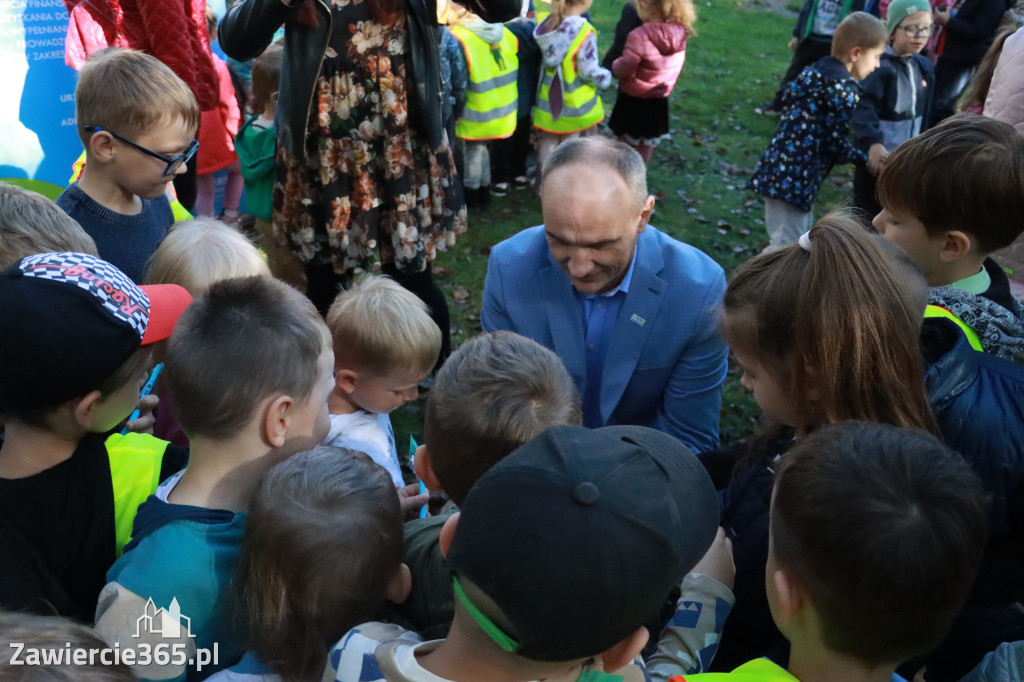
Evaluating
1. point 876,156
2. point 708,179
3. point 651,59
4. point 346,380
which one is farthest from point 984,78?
point 346,380

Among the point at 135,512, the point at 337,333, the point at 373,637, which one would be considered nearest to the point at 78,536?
the point at 135,512

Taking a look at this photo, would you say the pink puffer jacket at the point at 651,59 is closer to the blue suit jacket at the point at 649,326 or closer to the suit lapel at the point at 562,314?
the blue suit jacket at the point at 649,326

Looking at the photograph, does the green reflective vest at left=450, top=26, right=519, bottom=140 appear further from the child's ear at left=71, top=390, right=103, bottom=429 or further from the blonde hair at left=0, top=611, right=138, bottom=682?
the blonde hair at left=0, top=611, right=138, bottom=682

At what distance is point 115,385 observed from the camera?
193cm

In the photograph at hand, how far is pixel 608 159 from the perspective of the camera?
2.67m

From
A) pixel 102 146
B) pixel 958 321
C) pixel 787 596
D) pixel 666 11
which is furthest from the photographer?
pixel 666 11

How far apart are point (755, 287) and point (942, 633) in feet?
3.07

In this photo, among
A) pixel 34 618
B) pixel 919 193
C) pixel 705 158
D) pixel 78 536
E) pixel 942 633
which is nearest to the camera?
pixel 34 618

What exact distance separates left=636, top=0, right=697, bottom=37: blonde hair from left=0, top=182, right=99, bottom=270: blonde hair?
6071 millimetres

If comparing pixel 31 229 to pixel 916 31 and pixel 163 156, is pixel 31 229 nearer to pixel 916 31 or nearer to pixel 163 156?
pixel 163 156

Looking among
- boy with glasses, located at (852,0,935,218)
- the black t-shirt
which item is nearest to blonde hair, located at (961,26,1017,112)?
boy with glasses, located at (852,0,935,218)

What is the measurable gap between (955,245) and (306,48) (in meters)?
2.73

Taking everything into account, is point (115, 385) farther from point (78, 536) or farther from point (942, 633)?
point (942, 633)

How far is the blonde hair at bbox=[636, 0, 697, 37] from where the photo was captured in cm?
717
